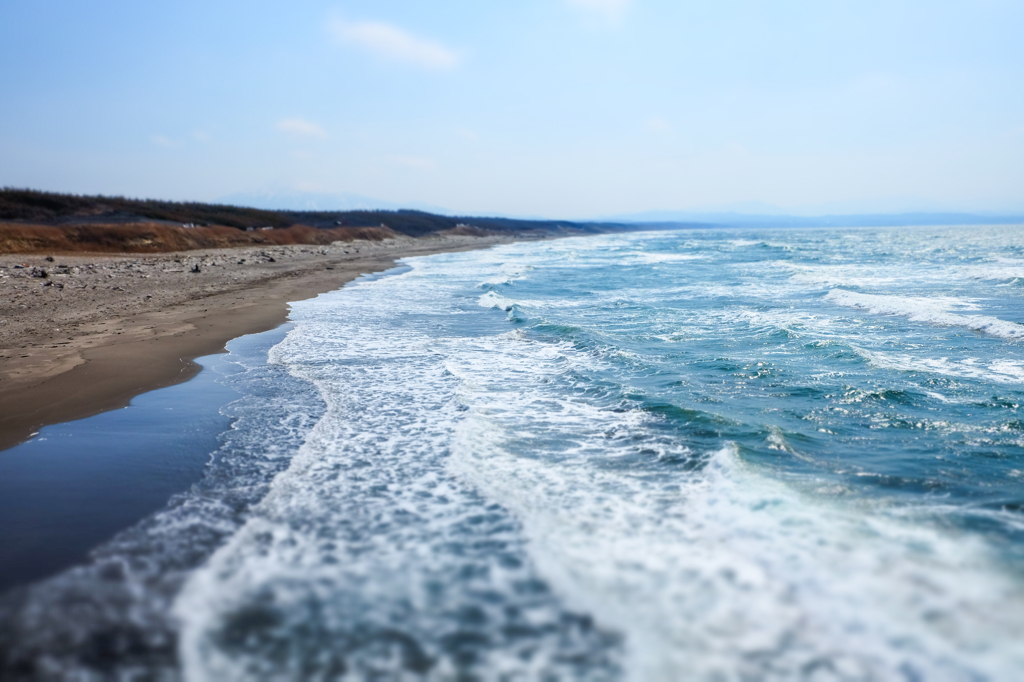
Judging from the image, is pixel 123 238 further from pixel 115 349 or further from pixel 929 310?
pixel 929 310

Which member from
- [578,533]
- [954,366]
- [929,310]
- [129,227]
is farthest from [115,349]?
[129,227]

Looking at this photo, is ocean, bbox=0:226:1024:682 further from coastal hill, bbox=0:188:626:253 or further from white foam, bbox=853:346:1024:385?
coastal hill, bbox=0:188:626:253

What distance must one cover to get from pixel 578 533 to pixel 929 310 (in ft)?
48.7

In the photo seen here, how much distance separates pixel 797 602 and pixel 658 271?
29.1m

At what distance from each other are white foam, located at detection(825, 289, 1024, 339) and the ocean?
3.16 metres

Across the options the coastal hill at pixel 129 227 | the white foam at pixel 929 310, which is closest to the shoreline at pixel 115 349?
the white foam at pixel 929 310

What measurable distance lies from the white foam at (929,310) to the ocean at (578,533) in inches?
124

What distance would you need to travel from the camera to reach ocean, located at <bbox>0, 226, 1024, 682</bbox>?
3316mm

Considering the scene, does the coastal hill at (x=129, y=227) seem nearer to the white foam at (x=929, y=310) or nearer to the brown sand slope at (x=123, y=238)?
the brown sand slope at (x=123, y=238)

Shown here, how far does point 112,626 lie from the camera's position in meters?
3.49

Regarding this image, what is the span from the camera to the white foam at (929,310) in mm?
12516

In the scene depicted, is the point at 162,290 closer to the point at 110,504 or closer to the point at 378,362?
the point at 378,362

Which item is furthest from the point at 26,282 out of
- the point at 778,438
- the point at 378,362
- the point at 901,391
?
the point at 901,391

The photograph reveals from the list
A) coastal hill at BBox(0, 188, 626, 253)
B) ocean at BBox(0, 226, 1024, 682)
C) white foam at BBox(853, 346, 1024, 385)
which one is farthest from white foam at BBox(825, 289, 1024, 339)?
coastal hill at BBox(0, 188, 626, 253)
